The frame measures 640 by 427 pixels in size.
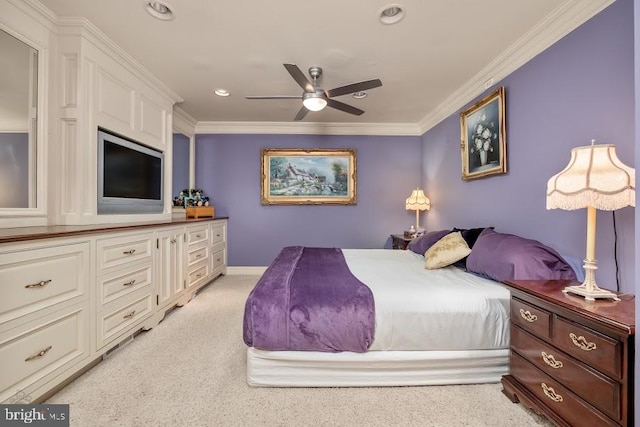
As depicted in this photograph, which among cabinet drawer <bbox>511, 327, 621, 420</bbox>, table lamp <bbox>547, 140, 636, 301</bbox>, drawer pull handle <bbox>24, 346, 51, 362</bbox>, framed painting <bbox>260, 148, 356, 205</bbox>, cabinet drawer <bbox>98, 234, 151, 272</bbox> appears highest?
framed painting <bbox>260, 148, 356, 205</bbox>

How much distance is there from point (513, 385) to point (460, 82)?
288 centimetres

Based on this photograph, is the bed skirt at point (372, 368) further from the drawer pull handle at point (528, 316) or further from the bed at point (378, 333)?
the drawer pull handle at point (528, 316)

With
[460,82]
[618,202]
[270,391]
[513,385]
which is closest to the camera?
[618,202]

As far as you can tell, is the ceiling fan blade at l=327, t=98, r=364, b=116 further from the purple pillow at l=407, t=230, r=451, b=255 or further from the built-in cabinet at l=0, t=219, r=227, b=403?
the built-in cabinet at l=0, t=219, r=227, b=403

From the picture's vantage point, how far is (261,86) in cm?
318

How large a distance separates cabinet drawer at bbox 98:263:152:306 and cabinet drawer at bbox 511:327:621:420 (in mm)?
2630

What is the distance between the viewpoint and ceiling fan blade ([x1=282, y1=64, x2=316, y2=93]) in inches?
83.1

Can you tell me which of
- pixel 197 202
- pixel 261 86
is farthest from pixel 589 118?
pixel 197 202

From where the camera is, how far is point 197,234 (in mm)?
3541

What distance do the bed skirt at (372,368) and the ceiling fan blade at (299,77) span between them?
1964mm

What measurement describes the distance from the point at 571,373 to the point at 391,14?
2.36 m

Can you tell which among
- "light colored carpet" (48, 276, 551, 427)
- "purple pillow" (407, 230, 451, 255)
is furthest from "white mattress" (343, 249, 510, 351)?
"purple pillow" (407, 230, 451, 255)

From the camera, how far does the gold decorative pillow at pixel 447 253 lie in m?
2.34

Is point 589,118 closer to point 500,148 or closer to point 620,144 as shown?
point 620,144
